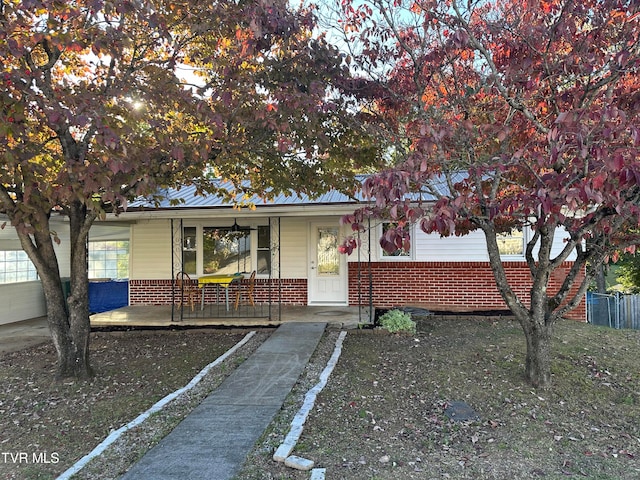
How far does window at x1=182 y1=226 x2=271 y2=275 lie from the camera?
10.9m

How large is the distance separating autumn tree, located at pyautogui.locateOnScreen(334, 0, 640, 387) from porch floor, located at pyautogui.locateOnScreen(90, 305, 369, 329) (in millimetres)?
3572

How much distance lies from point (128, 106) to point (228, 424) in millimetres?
3691

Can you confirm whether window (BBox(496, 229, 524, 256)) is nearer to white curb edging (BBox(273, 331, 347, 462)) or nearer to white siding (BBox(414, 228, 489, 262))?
white siding (BBox(414, 228, 489, 262))

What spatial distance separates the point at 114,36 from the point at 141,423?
3995 mm

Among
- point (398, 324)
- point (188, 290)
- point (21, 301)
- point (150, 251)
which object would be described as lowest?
point (398, 324)

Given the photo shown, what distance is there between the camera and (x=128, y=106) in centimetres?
512

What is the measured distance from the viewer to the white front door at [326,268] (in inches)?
421

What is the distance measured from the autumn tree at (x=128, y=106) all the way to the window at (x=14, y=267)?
5.33 metres

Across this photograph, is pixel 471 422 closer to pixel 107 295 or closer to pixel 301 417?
pixel 301 417

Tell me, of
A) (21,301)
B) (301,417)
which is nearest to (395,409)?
(301,417)

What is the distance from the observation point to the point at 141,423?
4.17 m

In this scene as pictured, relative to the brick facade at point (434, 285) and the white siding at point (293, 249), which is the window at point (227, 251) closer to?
the white siding at point (293, 249)

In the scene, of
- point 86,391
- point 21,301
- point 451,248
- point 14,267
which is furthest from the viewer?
point 21,301

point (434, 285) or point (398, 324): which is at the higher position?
point (434, 285)
